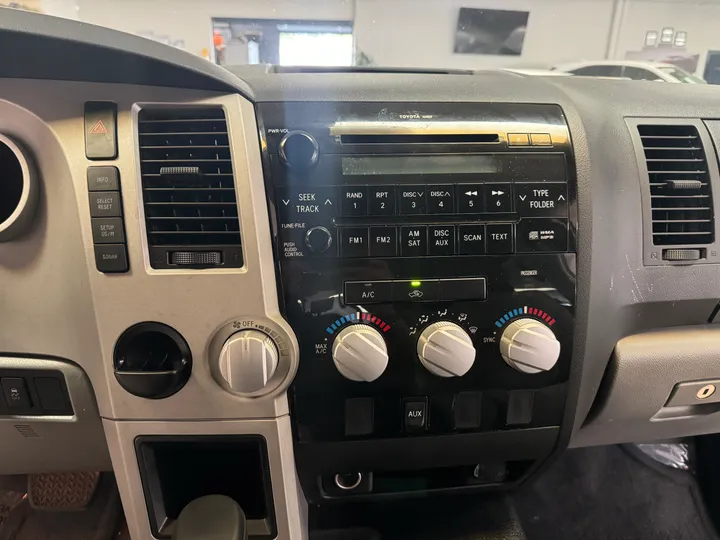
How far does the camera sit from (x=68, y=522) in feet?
3.09

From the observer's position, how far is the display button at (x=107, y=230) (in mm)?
502

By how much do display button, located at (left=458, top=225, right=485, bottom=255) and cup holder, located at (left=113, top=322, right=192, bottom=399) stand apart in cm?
33

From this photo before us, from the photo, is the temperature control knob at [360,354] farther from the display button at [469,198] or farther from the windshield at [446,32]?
the windshield at [446,32]

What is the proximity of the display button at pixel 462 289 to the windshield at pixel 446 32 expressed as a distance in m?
0.72

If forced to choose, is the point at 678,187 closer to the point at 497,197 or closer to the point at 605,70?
the point at 497,197

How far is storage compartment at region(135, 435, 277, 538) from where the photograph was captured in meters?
0.58

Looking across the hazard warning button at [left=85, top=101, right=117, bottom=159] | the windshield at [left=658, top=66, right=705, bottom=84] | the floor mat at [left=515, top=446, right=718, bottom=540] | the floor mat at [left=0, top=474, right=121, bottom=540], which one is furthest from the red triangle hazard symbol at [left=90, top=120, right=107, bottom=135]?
the windshield at [left=658, top=66, right=705, bottom=84]

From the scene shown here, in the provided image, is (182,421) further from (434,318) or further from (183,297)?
(434,318)

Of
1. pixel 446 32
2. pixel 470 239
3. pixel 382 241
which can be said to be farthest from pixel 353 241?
pixel 446 32

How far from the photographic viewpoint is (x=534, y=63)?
1.94m

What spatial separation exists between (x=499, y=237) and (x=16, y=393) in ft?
1.95

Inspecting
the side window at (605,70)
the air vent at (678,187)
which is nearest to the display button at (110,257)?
the air vent at (678,187)

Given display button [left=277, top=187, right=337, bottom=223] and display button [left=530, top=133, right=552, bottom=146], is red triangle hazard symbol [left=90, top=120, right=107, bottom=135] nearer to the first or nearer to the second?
display button [left=277, top=187, right=337, bottom=223]

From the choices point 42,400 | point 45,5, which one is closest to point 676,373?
point 42,400
